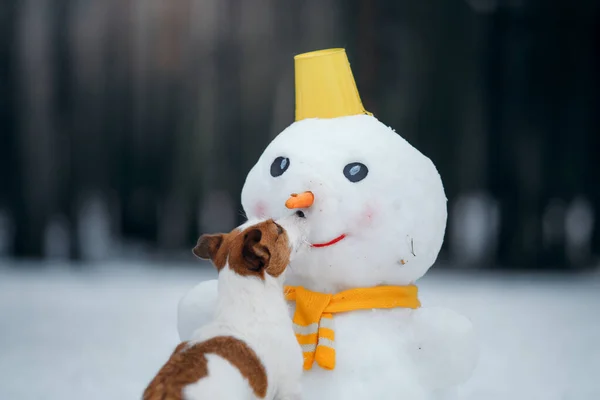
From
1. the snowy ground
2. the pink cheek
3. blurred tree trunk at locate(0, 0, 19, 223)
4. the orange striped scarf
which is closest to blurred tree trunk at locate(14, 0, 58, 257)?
blurred tree trunk at locate(0, 0, 19, 223)

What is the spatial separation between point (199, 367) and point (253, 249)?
0.26m

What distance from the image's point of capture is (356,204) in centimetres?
155

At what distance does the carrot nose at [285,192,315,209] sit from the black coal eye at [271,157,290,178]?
4.6 inches

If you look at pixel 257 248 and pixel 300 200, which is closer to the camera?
pixel 257 248

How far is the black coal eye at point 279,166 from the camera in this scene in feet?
5.34

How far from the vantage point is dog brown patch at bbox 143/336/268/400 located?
1168 mm

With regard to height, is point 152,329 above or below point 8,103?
Result: below

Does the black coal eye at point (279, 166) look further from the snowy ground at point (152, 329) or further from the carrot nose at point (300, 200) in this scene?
the snowy ground at point (152, 329)

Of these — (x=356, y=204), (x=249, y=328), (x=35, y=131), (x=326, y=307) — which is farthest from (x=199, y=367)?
(x=35, y=131)

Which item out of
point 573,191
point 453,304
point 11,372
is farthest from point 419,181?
point 573,191

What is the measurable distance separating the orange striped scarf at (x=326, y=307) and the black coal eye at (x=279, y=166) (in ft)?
0.88

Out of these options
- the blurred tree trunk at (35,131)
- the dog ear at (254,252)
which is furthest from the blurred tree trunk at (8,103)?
the dog ear at (254,252)

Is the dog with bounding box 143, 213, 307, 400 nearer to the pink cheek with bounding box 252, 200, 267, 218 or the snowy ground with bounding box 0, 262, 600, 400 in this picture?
the pink cheek with bounding box 252, 200, 267, 218

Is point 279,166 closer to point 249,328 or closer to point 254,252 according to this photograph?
point 254,252
